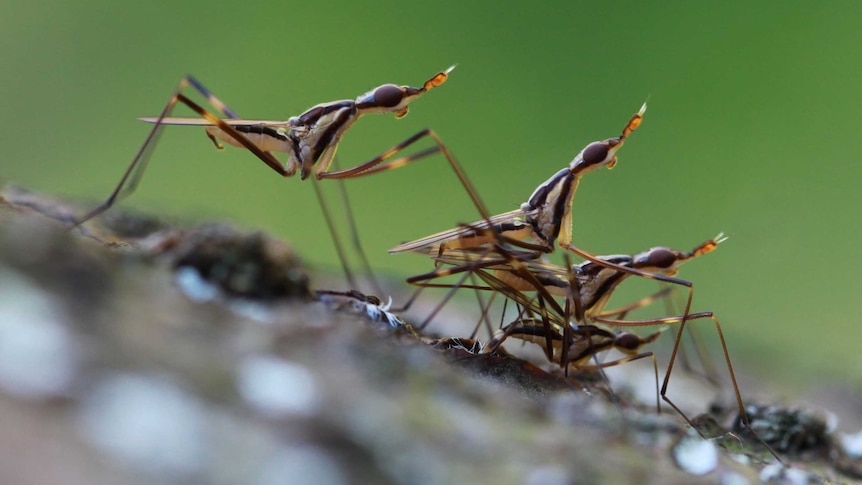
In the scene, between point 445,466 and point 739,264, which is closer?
Result: point 445,466

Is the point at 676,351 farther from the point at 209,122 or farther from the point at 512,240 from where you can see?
the point at 209,122

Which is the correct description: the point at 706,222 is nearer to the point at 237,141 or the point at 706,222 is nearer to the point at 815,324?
the point at 815,324

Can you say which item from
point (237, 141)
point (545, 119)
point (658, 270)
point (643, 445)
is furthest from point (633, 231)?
point (643, 445)

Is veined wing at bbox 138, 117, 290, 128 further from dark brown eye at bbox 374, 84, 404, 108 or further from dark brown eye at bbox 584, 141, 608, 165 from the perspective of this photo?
dark brown eye at bbox 584, 141, 608, 165

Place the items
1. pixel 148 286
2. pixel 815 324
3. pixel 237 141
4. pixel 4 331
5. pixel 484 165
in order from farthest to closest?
1. pixel 484 165
2. pixel 815 324
3. pixel 237 141
4. pixel 148 286
5. pixel 4 331

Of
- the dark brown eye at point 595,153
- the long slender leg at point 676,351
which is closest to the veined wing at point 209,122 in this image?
the dark brown eye at point 595,153

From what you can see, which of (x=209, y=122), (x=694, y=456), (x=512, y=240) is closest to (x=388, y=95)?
(x=209, y=122)

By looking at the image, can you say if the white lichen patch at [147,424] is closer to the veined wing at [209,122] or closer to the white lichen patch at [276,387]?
the white lichen patch at [276,387]
